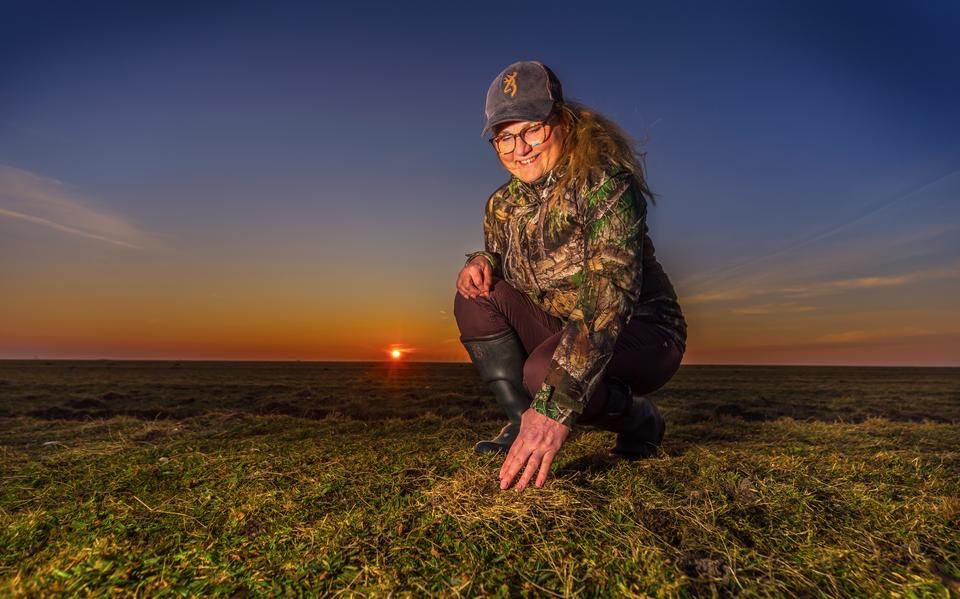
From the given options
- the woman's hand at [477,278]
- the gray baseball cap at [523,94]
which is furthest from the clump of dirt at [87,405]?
the gray baseball cap at [523,94]

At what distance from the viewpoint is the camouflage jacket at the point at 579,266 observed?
2.41 m

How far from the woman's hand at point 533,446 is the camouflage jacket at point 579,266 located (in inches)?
1.8

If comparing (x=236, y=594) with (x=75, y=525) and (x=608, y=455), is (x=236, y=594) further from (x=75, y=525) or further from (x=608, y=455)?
(x=608, y=455)

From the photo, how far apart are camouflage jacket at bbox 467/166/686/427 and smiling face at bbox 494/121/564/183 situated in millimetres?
87

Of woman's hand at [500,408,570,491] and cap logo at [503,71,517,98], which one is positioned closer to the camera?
woman's hand at [500,408,570,491]

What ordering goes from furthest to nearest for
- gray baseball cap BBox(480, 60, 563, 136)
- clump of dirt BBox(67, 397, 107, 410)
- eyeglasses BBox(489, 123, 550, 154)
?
clump of dirt BBox(67, 397, 107, 410), eyeglasses BBox(489, 123, 550, 154), gray baseball cap BBox(480, 60, 563, 136)

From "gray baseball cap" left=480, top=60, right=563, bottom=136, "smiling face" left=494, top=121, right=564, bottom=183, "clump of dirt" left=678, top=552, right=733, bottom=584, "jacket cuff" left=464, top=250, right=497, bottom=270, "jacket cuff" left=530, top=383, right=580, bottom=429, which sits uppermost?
"gray baseball cap" left=480, top=60, right=563, bottom=136

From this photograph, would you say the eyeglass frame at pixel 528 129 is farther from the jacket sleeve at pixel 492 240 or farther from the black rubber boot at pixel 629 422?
the black rubber boot at pixel 629 422

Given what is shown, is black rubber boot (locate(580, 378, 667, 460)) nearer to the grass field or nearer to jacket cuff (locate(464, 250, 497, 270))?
the grass field

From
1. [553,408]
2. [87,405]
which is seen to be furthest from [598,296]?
[87,405]

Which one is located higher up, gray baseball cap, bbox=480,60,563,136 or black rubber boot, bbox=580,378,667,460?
gray baseball cap, bbox=480,60,563,136

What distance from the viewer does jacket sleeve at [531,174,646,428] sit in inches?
91.6

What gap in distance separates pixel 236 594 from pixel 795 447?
402 cm

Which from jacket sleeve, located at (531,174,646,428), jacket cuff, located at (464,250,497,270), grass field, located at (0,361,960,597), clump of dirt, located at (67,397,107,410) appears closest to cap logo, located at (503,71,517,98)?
jacket sleeve, located at (531,174,646,428)
